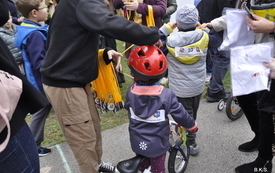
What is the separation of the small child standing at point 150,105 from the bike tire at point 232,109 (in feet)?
5.09

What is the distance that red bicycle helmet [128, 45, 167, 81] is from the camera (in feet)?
6.28

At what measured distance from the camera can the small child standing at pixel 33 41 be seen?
8.41 feet

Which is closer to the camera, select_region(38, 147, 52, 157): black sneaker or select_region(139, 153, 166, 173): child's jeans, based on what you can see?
select_region(139, 153, 166, 173): child's jeans

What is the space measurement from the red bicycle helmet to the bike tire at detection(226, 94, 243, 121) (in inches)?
72.6

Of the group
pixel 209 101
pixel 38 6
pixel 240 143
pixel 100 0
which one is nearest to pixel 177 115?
pixel 100 0

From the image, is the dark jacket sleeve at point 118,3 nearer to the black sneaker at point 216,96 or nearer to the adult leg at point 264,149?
the black sneaker at point 216,96

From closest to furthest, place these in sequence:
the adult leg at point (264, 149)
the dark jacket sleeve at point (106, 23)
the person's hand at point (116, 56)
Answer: the dark jacket sleeve at point (106, 23) → the adult leg at point (264, 149) → the person's hand at point (116, 56)

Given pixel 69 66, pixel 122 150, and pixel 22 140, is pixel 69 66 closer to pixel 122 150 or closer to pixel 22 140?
pixel 22 140

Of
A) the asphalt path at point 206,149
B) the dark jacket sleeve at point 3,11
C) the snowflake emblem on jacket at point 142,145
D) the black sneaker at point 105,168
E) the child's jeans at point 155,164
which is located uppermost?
the dark jacket sleeve at point 3,11

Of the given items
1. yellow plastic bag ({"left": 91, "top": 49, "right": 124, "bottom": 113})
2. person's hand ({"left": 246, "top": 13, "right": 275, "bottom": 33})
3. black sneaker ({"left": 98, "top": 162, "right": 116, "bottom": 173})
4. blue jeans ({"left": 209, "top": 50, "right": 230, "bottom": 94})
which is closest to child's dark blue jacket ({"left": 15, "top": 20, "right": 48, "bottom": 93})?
yellow plastic bag ({"left": 91, "top": 49, "right": 124, "bottom": 113})

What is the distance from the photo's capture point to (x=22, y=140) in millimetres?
1235

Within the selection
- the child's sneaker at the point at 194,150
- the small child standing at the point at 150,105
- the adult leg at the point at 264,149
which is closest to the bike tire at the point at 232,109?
the child's sneaker at the point at 194,150

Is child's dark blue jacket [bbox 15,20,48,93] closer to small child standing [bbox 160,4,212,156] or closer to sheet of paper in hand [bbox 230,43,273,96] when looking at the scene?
small child standing [bbox 160,4,212,156]

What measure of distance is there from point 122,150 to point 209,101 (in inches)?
75.9
